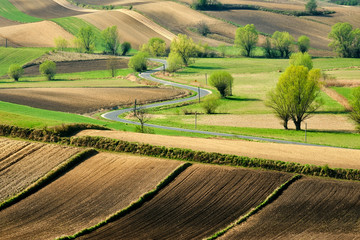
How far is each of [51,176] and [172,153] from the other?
1022 centimetres

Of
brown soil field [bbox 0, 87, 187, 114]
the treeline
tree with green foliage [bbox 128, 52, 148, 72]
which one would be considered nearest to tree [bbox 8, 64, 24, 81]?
brown soil field [bbox 0, 87, 187, 114]

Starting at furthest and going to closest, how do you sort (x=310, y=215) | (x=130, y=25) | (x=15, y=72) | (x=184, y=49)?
(x=130, y=25), (x=184, y=49), (x=15, y=72), (x=310, y=215)

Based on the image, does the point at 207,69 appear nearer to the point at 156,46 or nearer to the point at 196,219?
the point at 156,46

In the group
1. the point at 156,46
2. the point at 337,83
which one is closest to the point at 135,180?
the point at 337,83

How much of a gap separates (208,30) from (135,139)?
5381 inches

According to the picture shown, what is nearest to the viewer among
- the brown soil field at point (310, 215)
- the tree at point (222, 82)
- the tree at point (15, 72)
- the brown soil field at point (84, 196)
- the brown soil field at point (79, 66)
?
the brown soil field at point (310, 215)

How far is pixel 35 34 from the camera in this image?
173250mm

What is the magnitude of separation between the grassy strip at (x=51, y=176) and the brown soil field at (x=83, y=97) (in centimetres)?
3974

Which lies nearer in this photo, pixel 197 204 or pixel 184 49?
pixel 197 204

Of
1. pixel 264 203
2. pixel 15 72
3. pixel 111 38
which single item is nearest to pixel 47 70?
pixel 15 72

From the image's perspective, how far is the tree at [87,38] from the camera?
165950mm

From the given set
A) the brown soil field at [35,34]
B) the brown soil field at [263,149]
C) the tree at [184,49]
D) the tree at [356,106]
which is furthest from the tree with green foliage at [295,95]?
the brown soil field at [35,34]

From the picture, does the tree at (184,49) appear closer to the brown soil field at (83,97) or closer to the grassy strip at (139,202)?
the brown soil field at (83,97)

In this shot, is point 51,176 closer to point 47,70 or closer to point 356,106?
point 356,106
